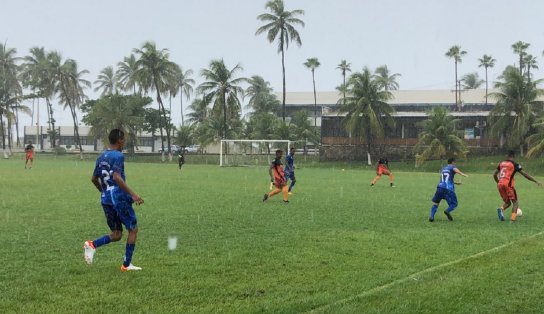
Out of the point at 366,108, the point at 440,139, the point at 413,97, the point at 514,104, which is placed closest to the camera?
the point at 440,139

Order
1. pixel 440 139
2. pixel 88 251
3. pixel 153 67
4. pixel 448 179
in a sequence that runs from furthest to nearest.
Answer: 1. pixel 153 67
2. pixel 440 139
3. pixel 448 179
4. pixel 88 251

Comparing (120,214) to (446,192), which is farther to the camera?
(446,192)

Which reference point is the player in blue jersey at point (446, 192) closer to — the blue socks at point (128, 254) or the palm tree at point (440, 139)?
the blue socks at point (128, 254)

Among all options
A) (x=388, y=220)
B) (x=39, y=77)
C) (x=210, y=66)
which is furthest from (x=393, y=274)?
(x=39, y=77)

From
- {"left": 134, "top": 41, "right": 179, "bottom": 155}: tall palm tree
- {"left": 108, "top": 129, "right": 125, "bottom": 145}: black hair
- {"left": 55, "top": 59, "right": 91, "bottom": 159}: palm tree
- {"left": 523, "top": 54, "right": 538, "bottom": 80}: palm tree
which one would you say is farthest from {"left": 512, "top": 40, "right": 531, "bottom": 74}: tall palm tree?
{"left": 108, "top": 129, "right": 125, "bottom": 145}: black hair

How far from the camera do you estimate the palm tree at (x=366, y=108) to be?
1976 inches

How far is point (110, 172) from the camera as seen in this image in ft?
21.1

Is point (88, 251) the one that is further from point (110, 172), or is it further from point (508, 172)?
point (508, 172)

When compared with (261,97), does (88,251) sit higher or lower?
lower

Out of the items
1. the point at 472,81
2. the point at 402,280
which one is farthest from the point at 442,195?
the point at 472,81

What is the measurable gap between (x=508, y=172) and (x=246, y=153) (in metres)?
36.7

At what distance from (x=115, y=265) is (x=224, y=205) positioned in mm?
7599

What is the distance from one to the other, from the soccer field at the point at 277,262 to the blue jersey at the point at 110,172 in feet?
3.08

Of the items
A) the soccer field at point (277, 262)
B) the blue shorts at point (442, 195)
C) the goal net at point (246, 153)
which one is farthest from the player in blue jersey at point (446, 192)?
the goal net at point (246, 153)
